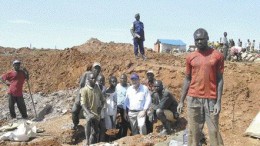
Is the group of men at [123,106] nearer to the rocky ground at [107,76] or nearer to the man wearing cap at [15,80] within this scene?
the rocky ground at [107,76]

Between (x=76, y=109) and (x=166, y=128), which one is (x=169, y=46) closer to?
(x=76, y=109)

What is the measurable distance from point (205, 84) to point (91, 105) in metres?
3.36

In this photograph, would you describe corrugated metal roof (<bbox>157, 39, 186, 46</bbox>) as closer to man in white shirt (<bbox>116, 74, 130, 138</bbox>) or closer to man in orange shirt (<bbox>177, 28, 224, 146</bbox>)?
man in white shirt (<bbox>116, 74, 130, 138</bbox>)

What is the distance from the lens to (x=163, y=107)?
8.95 m

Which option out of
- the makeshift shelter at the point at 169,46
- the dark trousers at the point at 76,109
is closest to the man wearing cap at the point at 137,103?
the dark trousers at the point at 76,109

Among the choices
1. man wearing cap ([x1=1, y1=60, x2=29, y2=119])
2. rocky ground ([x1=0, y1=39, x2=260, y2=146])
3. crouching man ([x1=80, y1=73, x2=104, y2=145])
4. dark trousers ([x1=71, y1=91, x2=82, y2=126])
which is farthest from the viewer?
man wearing cap ([x1=1, y1=60, x2=29, y2=119])

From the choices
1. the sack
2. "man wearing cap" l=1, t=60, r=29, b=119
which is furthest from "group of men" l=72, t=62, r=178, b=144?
the sack

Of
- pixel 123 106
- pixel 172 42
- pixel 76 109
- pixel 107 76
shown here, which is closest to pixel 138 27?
pixel 107 76

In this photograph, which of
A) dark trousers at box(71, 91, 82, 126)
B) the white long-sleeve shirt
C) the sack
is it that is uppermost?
the sack

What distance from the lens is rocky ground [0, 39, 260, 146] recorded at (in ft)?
32.0

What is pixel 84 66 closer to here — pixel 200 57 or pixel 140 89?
pixel 140 89

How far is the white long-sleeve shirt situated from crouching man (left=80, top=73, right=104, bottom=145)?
0.74 meters

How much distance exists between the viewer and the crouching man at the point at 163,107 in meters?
8.91

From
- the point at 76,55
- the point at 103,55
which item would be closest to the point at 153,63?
the point at 103,55
